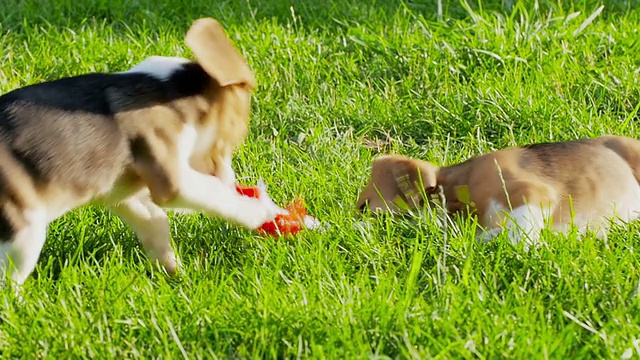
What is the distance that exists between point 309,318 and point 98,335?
64cm

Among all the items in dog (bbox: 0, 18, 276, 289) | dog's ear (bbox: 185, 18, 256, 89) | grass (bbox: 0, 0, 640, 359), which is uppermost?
dog's ear (bbox: 185, 18, 256, 89)

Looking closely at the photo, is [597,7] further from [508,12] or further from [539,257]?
[539,257]

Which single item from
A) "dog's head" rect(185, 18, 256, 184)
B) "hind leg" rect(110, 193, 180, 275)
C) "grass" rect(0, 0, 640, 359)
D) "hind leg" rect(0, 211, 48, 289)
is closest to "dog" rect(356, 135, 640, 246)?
"grass" rect(0, 0, 640, 359)

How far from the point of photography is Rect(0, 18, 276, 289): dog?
3.45 m

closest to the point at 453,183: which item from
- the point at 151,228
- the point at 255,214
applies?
the point at 255,214

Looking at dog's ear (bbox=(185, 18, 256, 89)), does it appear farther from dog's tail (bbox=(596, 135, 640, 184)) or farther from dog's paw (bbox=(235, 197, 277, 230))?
dog's tail (bbox=(596, 135, 640, 184))

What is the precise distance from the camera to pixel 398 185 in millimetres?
4395

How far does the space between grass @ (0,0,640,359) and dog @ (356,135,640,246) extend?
19 centimetres

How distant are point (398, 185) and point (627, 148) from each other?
1.04 m

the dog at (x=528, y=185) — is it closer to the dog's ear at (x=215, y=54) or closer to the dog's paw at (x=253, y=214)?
the dog's paw at (x=253, y=214)

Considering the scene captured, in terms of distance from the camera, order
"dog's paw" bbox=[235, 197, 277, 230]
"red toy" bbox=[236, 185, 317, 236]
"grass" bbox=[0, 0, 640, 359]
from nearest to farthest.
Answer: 1. "grass" bbox=[0, 0, 640, 359]
2. "dog's paw" bbox=[235, 197, 277, 230]
3. "red toy" bbox=[236, 185, 317, 236]

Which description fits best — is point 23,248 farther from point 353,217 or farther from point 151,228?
point 353,217

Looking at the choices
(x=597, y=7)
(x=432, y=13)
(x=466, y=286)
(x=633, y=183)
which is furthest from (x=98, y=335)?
(x=597, y=7)

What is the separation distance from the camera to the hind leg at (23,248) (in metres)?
3.40
